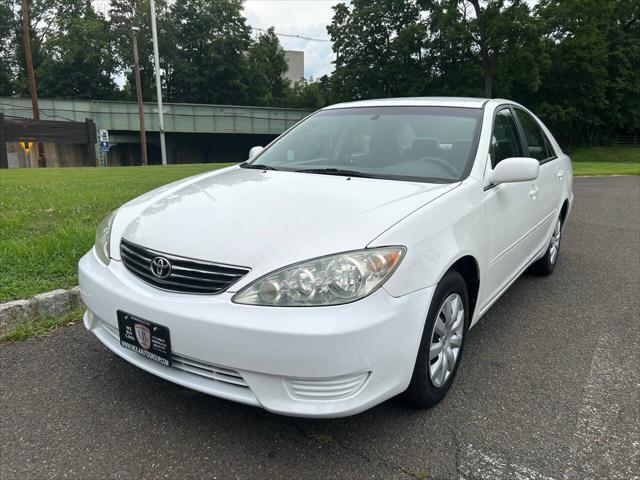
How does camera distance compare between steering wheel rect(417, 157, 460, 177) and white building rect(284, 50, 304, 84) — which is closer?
steering wheel rect(417, 157, 460, 177)

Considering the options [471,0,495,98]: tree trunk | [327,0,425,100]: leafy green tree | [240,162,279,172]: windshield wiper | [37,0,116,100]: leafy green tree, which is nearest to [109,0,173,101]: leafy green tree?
[37,0,116,100]: leafy green tree

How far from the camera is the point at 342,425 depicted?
2281 millimetres

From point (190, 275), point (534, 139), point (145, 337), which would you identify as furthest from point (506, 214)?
point (145, 337)

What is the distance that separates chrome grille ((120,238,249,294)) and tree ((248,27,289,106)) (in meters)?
51.1

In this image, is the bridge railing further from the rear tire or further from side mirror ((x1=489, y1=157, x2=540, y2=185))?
side mirror ((x1=489, y1=157, x2=540, y2=185))

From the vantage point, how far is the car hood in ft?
6.69

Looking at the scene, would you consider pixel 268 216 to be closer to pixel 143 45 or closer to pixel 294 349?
pixel 294 349

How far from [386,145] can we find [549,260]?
2.29 metres

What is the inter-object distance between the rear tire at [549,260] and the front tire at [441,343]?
2223 millimetres

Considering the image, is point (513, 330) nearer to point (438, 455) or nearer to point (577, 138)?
point (438, 455)

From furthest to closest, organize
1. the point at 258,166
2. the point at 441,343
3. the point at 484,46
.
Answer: the point at 484,46
the point at 258,166
the point at 441,343

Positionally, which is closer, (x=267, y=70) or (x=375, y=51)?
(x=375, y=51)

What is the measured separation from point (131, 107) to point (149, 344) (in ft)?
120

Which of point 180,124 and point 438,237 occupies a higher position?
point 180,124
